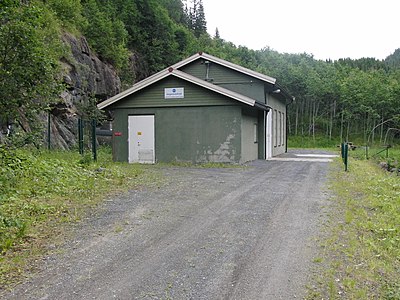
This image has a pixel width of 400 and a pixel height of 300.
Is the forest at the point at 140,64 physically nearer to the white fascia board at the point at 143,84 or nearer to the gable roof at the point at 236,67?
the white fascia board at the point at 143,84

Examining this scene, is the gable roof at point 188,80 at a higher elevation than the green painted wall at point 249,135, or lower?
higher

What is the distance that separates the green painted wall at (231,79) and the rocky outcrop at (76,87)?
21.6 feet

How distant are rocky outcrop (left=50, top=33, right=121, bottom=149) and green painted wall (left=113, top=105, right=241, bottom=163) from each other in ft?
12.2

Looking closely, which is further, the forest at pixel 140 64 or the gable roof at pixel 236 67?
the gable roof at pixel 236 67

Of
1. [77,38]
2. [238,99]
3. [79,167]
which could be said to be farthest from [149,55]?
[79,167]

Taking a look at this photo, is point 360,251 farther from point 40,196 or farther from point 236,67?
A: point 236,67

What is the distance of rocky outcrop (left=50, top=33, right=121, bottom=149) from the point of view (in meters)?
→ 20.2

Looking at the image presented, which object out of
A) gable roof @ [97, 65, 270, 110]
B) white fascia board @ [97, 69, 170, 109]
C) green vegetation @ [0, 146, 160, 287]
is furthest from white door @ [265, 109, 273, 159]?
green vegetation @ [0, 146, 160, 287]

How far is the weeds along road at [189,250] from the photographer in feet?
13.1

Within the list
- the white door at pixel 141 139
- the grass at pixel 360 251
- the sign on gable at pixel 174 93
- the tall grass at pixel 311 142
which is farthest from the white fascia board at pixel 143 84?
the tall grass at pixel 311 142

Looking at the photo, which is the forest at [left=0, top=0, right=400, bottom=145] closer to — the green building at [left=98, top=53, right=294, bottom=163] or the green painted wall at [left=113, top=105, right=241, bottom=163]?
the green building at [left=98, top=53, right=294, bottom=163]

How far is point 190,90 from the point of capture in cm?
1667

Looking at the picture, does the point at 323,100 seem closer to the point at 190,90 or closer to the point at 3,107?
the point at 190,90

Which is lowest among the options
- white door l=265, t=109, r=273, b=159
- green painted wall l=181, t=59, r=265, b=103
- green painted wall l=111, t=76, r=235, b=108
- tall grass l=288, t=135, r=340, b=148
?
tall grass l=288, t=135, r=340, b=148
